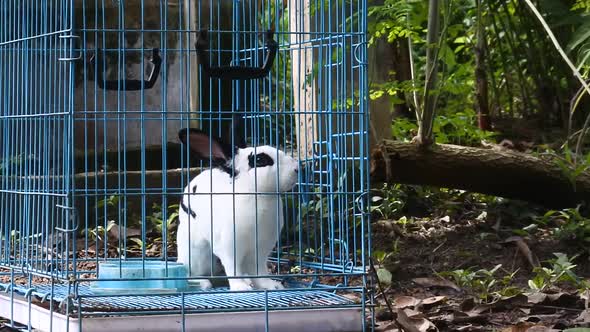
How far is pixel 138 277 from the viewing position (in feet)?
11.7

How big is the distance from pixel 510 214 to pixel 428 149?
0.71m

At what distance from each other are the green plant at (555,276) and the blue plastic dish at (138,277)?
5.40 ft

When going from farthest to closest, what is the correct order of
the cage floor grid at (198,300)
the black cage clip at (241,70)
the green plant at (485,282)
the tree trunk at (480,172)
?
the tree trunk at (480,172) → the green plant at (485,282) → the black cage clip at (241,70) → the cage floor grid at (198,300)

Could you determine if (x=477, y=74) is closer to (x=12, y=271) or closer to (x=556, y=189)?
(x=556, y=189)

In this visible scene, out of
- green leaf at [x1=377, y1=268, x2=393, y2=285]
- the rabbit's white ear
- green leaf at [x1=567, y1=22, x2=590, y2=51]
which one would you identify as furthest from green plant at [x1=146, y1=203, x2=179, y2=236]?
green leaf at [x1=567, y1=22, x2=590, y2=51]

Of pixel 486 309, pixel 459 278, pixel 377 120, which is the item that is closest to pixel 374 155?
pixel 377 120

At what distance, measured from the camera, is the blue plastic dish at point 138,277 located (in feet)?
11.6

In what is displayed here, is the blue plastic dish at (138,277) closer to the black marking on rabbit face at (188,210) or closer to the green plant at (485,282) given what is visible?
the black marking on rabbit face at (188,210)

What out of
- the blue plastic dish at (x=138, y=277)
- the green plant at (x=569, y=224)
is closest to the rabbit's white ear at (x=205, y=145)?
the blue plastic dish at (x=138, y=277)

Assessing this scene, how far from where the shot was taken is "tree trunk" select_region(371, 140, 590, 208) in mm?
5375

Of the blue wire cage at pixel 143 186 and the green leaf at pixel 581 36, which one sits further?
the green leaf at pixel 581 36

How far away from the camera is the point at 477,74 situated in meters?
7.45

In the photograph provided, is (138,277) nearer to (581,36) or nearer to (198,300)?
(198,300)

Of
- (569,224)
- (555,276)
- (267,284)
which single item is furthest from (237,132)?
(569,224)
